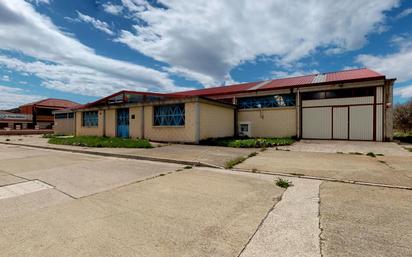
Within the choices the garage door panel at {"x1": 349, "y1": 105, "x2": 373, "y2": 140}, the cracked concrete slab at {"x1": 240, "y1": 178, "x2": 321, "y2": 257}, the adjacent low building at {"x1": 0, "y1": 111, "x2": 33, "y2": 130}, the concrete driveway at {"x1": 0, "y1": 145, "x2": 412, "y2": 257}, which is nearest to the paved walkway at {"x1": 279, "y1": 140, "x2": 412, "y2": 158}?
the garage door panel at {"x1": 349, "y1": 105, "x2": 373, "y2": 140}

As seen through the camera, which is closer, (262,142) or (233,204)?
(233,204)

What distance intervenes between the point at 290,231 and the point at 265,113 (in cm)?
1783

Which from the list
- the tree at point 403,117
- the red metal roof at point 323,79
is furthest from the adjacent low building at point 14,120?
the tree at point 403,117

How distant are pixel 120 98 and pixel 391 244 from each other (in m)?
20.7

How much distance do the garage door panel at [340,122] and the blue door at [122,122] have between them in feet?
56.3

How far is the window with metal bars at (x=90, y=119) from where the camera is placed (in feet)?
73.5

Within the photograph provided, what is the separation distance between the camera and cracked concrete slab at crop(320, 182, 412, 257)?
2.62 m

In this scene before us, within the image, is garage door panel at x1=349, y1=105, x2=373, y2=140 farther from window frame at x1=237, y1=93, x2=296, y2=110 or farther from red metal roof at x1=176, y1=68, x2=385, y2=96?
window frame at x1=237, y1=93, x2=296, y2=110

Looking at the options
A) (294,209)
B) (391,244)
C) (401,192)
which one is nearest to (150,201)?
(294,209)

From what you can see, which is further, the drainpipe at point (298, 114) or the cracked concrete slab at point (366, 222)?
the drainpipe at point (298, 114)

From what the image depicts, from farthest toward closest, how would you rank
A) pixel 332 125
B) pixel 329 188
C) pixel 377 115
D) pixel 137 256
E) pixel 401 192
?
pixel 332 125 < pixel 377 115 < pixel 329 188 < pixel 401 192 < pixel 137 256

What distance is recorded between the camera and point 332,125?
1758 cm

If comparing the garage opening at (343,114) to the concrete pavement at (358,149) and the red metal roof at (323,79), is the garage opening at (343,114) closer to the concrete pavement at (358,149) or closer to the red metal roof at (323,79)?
the red metal roof at (323,79)

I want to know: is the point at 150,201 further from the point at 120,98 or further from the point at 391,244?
the point at 120,98
